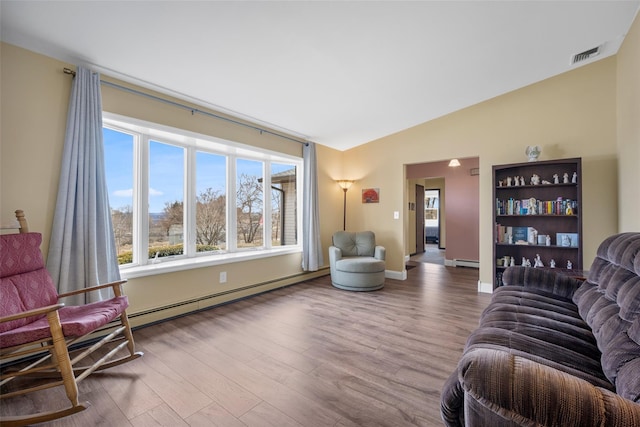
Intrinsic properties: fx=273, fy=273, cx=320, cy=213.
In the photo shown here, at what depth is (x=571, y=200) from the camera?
10.9ft

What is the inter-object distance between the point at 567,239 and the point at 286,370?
366 centimetres

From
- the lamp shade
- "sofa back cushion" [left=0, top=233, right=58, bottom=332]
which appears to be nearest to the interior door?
the lamp shade

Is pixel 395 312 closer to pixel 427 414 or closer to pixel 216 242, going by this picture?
pixel 427 414

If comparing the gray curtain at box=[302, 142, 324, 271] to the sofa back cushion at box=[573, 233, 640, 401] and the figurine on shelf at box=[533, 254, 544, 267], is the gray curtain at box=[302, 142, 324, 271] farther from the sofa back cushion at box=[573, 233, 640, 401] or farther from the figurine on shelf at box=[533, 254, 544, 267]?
the sofa back cushion at box=[573, 233, 640, 401]

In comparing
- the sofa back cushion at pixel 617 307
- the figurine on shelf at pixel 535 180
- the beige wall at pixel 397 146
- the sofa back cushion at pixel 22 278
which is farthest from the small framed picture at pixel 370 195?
the sofa back cushion at pixel 22 278

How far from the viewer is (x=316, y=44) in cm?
231

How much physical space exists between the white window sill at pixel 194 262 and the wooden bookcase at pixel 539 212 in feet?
10.1

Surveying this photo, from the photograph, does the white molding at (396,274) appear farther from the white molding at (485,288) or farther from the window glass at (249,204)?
the window glass at (249,204)

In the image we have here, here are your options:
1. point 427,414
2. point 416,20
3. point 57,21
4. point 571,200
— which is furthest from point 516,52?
point 57,21

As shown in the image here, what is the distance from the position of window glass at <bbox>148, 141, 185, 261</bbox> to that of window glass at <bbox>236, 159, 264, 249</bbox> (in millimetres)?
769

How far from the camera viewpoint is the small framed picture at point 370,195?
16.3 feet

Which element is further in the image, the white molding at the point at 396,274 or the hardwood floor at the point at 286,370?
the white molding at the point at 396,274

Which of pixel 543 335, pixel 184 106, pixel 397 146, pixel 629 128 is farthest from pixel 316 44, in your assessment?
pixel 629 128

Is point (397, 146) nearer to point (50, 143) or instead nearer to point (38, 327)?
point (50, 143)
